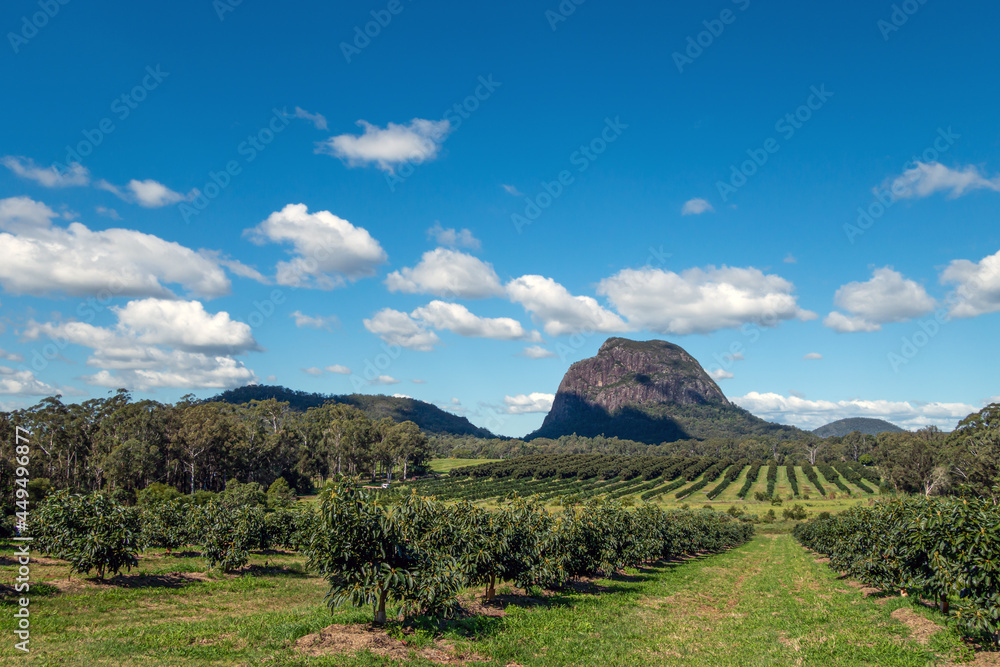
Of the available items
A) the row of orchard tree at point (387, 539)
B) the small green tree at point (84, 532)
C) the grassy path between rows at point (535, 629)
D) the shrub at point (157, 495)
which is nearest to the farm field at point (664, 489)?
the shrub at point (157, 495)

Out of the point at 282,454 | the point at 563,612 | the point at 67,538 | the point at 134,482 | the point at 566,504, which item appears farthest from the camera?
the point at 282,454

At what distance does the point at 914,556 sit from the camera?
63.9 ft

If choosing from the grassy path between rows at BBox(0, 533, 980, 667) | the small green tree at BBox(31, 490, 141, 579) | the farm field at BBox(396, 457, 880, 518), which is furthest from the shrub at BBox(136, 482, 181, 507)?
the farm field at BBox(396, 457, 880, 518)

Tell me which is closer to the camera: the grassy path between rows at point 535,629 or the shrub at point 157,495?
the grassy path between rows at point 535,629

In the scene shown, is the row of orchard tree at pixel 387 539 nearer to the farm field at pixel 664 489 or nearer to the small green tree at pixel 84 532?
the small green tree at pixel 84 532

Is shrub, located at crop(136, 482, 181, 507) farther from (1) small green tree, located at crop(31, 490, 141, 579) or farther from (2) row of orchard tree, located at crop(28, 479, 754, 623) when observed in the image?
(1) small green tree, located at crop(31, 490, 141, 579)

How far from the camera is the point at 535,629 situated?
17.8m

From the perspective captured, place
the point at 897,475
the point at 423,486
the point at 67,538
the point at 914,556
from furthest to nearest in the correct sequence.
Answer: the point at 423,486
the point at 897,475
the point at 67,538
the point at 914,556

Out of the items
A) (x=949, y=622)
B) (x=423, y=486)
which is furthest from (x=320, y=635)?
(x=423, y=486)

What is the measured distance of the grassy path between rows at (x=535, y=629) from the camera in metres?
14.1

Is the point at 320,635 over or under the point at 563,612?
over

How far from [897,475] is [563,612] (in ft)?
434

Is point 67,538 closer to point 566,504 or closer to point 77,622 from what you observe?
point 77,622

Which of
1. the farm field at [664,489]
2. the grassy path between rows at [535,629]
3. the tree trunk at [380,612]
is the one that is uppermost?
the tree trunk at [380,612]
